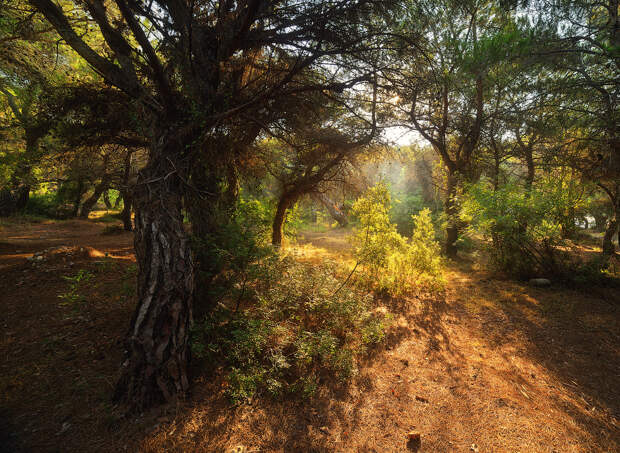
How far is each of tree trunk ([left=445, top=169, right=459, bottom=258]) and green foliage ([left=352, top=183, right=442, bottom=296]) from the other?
11.7 ft

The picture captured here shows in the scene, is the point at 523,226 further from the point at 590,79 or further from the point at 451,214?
the point at 590,79

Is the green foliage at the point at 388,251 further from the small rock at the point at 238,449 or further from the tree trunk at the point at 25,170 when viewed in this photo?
the tree trunk at the point at 25,170

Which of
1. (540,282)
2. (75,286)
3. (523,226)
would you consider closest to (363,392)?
Answer: (75,286)

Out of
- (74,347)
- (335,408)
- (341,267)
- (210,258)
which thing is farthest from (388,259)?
(74,347)

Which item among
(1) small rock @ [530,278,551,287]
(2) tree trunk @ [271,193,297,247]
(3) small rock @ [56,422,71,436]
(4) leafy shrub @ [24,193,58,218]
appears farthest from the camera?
(4) leafy shrub @ [24,193,58,218]

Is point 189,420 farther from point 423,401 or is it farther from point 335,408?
point 423,401

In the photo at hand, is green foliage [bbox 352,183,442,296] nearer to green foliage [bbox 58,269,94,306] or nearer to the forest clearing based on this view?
the forest clearing

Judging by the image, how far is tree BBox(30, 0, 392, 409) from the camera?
2.77 metres

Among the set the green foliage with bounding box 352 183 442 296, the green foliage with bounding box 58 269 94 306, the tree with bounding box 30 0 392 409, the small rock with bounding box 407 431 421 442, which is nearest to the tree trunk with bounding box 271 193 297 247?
the green foliage with bounding box 352 183 442 296

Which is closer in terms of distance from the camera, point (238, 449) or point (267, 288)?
point (238, 449)

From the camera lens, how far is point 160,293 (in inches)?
111

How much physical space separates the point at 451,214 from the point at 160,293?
444 inches

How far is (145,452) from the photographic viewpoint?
2205 mm

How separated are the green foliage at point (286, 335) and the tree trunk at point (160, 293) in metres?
0.32
